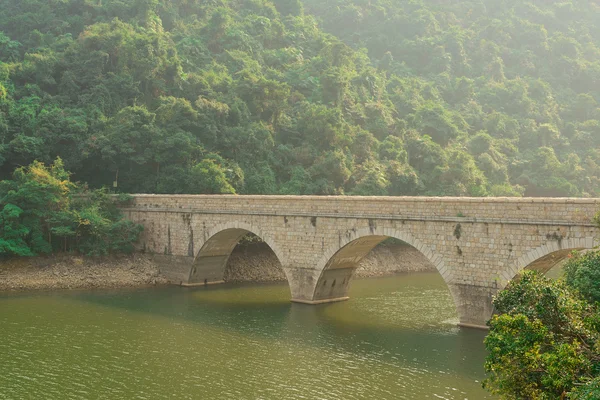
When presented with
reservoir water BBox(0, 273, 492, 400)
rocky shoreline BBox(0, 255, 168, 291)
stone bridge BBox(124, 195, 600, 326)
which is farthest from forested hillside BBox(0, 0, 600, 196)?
reservoir water BBox(0, 273, 492, 400)

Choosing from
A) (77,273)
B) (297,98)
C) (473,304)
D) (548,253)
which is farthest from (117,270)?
(297,98)

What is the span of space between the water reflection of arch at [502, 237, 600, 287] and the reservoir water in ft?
8.44

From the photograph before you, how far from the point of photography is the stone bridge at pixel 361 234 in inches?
767

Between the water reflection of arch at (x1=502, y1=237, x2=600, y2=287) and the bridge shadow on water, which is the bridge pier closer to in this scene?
the bridge shadow on water

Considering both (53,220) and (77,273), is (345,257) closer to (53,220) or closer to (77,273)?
(77,273)

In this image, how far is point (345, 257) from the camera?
83.6 ft

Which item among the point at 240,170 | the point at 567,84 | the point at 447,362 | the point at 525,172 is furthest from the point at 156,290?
the point at 567,84

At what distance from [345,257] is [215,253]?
337 inches

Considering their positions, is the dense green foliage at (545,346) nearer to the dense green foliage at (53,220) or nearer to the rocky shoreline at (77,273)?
the rocky shoreline at (77,273)

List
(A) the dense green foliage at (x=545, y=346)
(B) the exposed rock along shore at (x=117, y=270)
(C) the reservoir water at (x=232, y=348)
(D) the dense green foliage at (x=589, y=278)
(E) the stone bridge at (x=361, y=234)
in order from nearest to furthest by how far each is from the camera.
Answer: (A) the dense green foliage at (x=545, y=346), (D) the dense green foliage at (x=589, y=278), (C) the reservoir water at (x=232, y=348), (E) the stone bridge at (x=361, y=234), (B) the exposed rock along shore at (x=117, y=270)

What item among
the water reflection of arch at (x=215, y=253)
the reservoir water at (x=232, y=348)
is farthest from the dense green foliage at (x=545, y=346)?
the water reflection of arch at (x=215, y=253)

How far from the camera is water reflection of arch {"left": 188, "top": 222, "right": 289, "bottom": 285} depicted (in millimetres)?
29484

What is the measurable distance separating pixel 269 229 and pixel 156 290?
719cm

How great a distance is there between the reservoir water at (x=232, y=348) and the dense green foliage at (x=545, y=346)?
4761 mm
